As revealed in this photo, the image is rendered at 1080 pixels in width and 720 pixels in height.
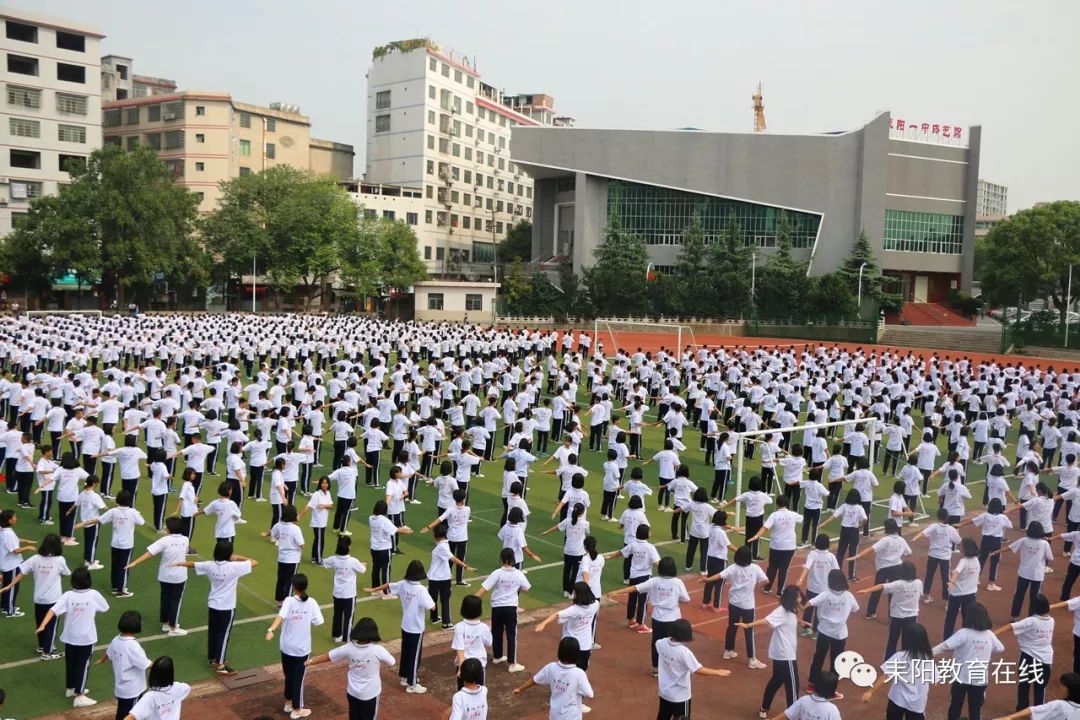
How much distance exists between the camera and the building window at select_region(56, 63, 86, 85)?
180 ft

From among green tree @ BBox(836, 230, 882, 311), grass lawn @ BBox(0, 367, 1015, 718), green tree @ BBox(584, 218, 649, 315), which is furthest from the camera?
green tree @ BBox(836, 230, 882, 311)

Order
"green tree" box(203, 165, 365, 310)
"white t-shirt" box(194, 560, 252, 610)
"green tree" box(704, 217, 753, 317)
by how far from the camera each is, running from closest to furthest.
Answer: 1. "white t-shirt" box(194, 560, 252, 610)
2. "green tree" box(203, 165, 365, 310)
3. "green tree" box(704, 217, 753, 317)

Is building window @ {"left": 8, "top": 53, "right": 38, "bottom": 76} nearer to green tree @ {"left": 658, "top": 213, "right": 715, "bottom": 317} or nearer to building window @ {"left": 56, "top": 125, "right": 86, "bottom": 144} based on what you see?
building window @ {"left": 56, "top": 125, "right": 86, "bottom": 144}

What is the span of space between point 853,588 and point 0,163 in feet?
184

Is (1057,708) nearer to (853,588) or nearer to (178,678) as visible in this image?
(853,588)

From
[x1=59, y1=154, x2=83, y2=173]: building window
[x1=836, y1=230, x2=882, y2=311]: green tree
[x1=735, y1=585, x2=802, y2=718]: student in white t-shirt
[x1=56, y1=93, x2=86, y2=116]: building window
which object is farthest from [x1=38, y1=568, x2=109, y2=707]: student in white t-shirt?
[x1=56, y1=93, x2=86, y2=116]: building window

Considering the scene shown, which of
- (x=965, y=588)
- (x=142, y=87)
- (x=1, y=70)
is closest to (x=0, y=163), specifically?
(x=1, y=70)

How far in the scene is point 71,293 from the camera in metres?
57.1

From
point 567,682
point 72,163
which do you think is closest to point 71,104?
point 72,163

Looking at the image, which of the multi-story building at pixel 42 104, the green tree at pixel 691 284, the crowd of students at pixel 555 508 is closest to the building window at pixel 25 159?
the multi-story building at pixel 42 104

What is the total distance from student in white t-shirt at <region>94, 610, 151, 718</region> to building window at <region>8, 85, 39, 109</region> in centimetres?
5669

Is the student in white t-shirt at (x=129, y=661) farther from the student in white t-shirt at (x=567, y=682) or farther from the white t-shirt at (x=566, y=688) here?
the white t-shirt at (x=566, y=688)

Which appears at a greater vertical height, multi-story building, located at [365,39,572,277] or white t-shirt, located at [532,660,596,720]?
multi-story building, located at [365,39,572,277]

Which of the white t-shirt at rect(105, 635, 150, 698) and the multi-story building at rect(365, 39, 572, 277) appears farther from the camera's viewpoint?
the multi-story building at rect(365, 39, 572, 277)
